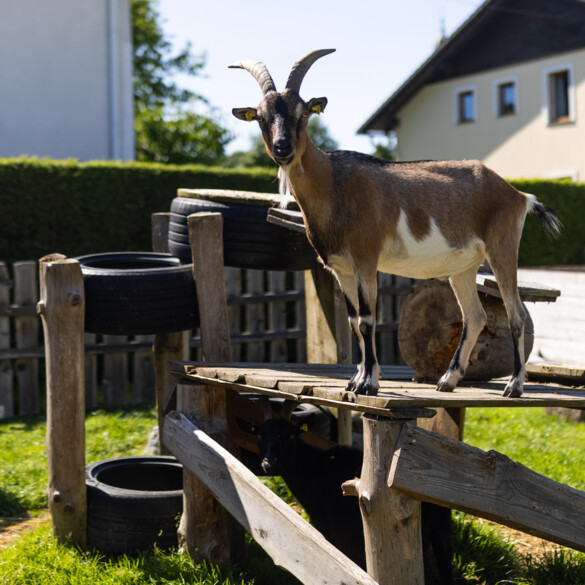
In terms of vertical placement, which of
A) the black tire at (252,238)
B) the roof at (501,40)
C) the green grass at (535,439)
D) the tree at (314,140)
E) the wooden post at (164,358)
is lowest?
the green grass at (535,439)

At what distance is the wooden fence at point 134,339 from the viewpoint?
9367 millimetres

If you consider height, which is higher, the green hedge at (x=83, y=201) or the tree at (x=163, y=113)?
the tree at (x=163, y=113)

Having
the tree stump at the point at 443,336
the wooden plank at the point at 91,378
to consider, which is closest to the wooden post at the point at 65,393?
the tree stump at the point at 443,336

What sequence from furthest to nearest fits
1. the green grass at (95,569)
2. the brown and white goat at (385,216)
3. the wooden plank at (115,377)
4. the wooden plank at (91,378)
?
the wooden plank at (115,377) → the wooden plank at (91,378) → the green grass at (95,569) → the brown and white goat at (385,216)

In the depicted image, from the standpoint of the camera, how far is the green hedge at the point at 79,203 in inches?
397

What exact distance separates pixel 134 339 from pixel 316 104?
718 centimetres

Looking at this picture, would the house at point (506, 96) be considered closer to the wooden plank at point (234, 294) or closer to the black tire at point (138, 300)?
the wooden plank at point (234, 294)

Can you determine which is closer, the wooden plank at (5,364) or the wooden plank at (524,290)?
the wooden plank at (524,290)

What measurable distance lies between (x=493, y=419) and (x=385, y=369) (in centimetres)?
411

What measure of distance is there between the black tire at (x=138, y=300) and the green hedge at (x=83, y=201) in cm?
519

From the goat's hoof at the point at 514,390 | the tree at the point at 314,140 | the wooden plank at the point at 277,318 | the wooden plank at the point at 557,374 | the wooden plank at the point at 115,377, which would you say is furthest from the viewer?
the tree at the point at 314,140

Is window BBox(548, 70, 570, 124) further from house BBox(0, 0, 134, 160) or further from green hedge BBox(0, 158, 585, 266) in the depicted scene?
green hedge BBox(0, 158, 585, 266)

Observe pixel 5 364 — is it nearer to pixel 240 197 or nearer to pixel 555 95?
pixel 240 197

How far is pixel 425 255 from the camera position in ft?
13.1
